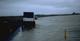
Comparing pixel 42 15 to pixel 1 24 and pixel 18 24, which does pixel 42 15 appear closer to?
pixel 18 24

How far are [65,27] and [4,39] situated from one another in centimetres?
214

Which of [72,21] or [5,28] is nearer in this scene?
[5,28]

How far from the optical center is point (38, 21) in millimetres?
7664

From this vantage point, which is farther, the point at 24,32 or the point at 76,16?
the point at 24,32

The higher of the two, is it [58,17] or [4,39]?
[58,17]

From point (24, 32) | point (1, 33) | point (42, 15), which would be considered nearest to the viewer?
point (42, 15)

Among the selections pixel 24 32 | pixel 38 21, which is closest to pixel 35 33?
pixel 24 32

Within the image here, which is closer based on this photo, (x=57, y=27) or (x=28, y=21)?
(x=28, y=21)

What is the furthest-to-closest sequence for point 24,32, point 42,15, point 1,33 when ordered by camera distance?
point 24,32 < point 1,33 < point 42,15

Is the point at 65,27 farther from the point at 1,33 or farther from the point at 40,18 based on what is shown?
the point at 1,33

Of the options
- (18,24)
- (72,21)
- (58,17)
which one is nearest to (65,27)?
(72,21)

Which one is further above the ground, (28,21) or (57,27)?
(28,21)

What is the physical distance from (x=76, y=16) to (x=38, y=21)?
1.25 metres

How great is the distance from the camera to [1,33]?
7.76m
